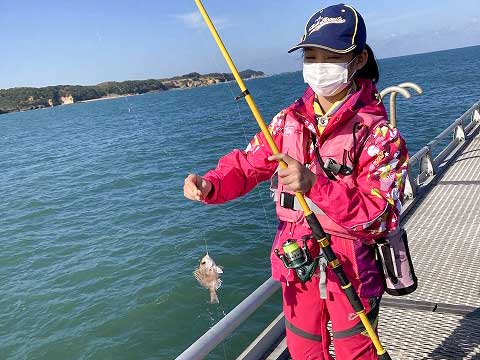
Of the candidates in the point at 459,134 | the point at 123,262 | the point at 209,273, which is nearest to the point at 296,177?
the point at 209,273

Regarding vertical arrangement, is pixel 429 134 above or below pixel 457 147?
below

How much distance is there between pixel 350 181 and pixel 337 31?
0.77 metres

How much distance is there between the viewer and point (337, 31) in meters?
2.29

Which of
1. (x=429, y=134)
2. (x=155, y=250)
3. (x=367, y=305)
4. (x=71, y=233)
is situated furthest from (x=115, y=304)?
(x=429, y=134)

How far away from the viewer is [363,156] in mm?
2285

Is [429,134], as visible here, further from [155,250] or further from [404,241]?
[404,241]

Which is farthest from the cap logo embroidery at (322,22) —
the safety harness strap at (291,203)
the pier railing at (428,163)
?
the pier railing at (428,163)

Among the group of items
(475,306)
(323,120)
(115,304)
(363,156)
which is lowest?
(115,304)

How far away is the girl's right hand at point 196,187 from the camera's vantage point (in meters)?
2.50

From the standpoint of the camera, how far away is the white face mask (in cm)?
241

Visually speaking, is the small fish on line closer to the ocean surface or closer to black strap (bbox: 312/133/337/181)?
the ocean surface

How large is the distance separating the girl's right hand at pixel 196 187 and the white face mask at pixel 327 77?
32.3 inches

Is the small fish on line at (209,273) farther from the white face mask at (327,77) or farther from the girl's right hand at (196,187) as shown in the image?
the white face mask at (327,77)

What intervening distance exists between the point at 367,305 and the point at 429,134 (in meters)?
24.7
